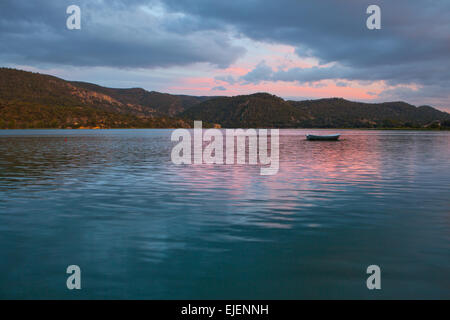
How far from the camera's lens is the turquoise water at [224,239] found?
10.1 m

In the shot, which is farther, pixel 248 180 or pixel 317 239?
pixel 248 180

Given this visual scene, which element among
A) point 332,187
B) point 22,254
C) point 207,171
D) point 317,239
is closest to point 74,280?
point 22,254

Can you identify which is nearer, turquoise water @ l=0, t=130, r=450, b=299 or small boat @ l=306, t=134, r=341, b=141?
turquoise water @ l=0, t=130, r=450, b=299

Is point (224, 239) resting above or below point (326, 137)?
below

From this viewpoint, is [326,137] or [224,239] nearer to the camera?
[224,239]

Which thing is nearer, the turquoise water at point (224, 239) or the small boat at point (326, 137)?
the turquoise water at point (224, 239)

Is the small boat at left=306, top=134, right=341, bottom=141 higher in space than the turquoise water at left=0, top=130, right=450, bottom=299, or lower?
higher

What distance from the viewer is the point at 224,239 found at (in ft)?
46.5

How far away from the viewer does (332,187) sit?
2681 cm

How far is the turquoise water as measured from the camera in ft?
33.1

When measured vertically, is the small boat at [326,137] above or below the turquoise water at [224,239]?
above
